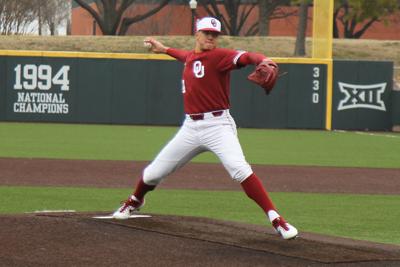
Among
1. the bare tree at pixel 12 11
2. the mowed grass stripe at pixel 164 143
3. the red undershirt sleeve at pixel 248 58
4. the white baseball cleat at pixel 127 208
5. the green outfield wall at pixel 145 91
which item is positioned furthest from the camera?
the bare tree at pixel 12 11

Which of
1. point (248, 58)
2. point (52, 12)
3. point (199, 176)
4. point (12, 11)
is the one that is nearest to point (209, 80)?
point (248, 58)

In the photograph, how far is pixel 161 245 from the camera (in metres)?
7.82

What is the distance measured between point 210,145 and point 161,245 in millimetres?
970

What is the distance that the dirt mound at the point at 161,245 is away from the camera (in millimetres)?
7258

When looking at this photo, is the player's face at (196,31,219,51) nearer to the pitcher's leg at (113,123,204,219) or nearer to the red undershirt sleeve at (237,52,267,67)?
the red undershirt sleeve at (237,52,267,67)

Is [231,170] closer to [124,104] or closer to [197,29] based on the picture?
[197,29]

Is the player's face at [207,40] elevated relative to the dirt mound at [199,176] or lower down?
elevated

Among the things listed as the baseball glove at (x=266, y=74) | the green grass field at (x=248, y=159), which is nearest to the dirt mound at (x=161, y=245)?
the baseball glove at (x=266, y=74)

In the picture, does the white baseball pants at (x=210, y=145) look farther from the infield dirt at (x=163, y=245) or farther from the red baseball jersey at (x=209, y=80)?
the infield dirt at (x=163, y=245)

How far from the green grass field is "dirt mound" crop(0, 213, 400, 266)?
140 centimetres

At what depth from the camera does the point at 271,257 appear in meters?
7.50

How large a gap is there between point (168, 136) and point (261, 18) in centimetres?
2431

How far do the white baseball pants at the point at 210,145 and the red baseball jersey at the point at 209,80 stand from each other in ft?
0.29

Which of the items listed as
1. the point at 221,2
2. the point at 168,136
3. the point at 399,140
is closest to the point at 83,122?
the point at 168,136
